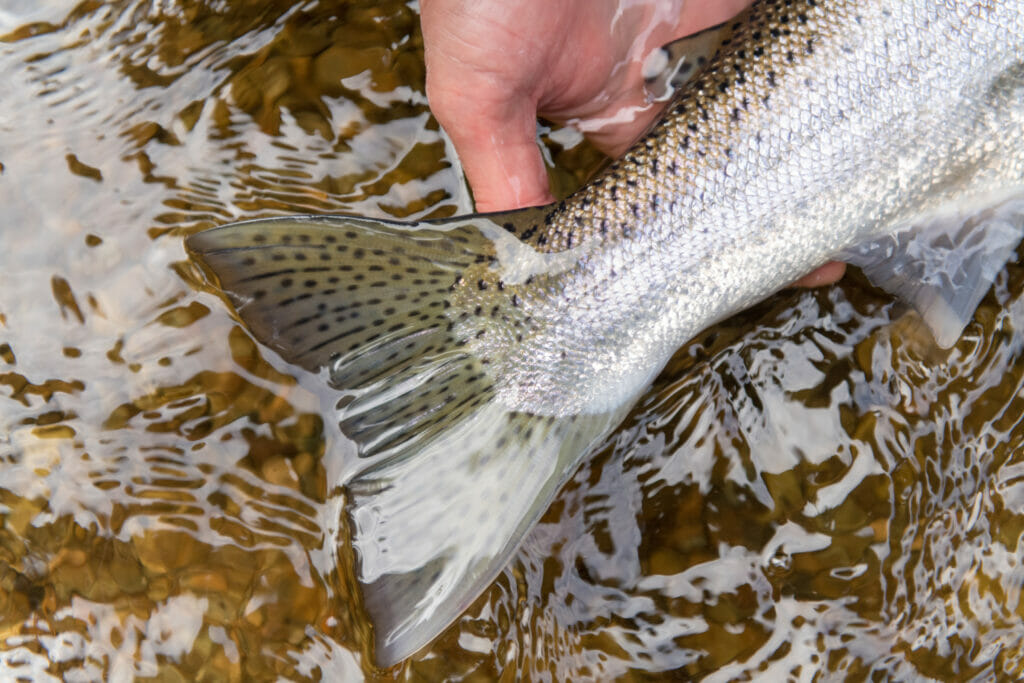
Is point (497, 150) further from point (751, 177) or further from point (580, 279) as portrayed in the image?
point (751, 177)

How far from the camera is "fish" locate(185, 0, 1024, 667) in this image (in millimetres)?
1375

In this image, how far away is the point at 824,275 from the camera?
1764mm

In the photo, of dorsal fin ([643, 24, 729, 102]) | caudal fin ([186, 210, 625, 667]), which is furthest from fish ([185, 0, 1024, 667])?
dorsal fin ([643, 24, 729, 102])

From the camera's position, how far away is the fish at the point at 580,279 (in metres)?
1.38

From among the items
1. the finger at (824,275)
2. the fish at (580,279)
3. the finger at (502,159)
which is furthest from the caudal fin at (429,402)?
the finger at (824,275)

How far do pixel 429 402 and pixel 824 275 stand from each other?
942 mm

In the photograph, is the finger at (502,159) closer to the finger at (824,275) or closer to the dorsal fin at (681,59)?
the dorsal fin at (681,59)

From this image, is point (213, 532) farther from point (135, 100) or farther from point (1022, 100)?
point (1022, 100)

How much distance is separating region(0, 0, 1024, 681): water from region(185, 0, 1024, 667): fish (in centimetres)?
40

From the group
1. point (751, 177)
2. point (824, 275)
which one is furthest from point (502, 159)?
point (824, 275)

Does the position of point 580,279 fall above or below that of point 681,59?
below

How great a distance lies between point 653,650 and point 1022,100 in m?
1.34

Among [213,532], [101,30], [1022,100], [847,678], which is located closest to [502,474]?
[213,532]

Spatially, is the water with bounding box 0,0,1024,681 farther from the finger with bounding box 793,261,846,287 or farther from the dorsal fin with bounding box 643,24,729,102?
the dorsal fin with bounding box 643,24,729,102
